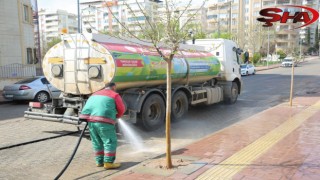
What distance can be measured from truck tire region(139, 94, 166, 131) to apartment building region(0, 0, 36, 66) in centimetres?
1836

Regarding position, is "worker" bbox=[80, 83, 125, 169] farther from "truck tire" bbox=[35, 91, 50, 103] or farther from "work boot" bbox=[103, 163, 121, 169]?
"truck tire" bbox=[35, 91, 50, 103]

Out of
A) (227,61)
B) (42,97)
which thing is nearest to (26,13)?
(42,97)

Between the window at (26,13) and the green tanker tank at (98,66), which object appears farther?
the window at (26,13)

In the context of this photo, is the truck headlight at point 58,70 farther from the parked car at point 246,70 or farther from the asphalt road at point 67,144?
the parked car at point 246,70

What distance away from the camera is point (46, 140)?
8359 millimetres

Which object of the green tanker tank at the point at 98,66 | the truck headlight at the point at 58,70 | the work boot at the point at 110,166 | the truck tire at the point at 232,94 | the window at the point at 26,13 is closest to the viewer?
the work boot at the point at 110,166

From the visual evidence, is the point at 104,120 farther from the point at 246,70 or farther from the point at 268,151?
the point at 246,70

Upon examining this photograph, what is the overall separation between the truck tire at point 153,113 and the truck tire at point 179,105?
77 centimetres

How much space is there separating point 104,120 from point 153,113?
4154 mm

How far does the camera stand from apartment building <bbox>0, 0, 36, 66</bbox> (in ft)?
81.3

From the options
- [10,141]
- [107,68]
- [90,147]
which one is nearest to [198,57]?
[107,68]

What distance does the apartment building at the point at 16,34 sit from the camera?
24.8 meters

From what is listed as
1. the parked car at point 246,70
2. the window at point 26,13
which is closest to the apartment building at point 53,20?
the parked car at point 246,70
